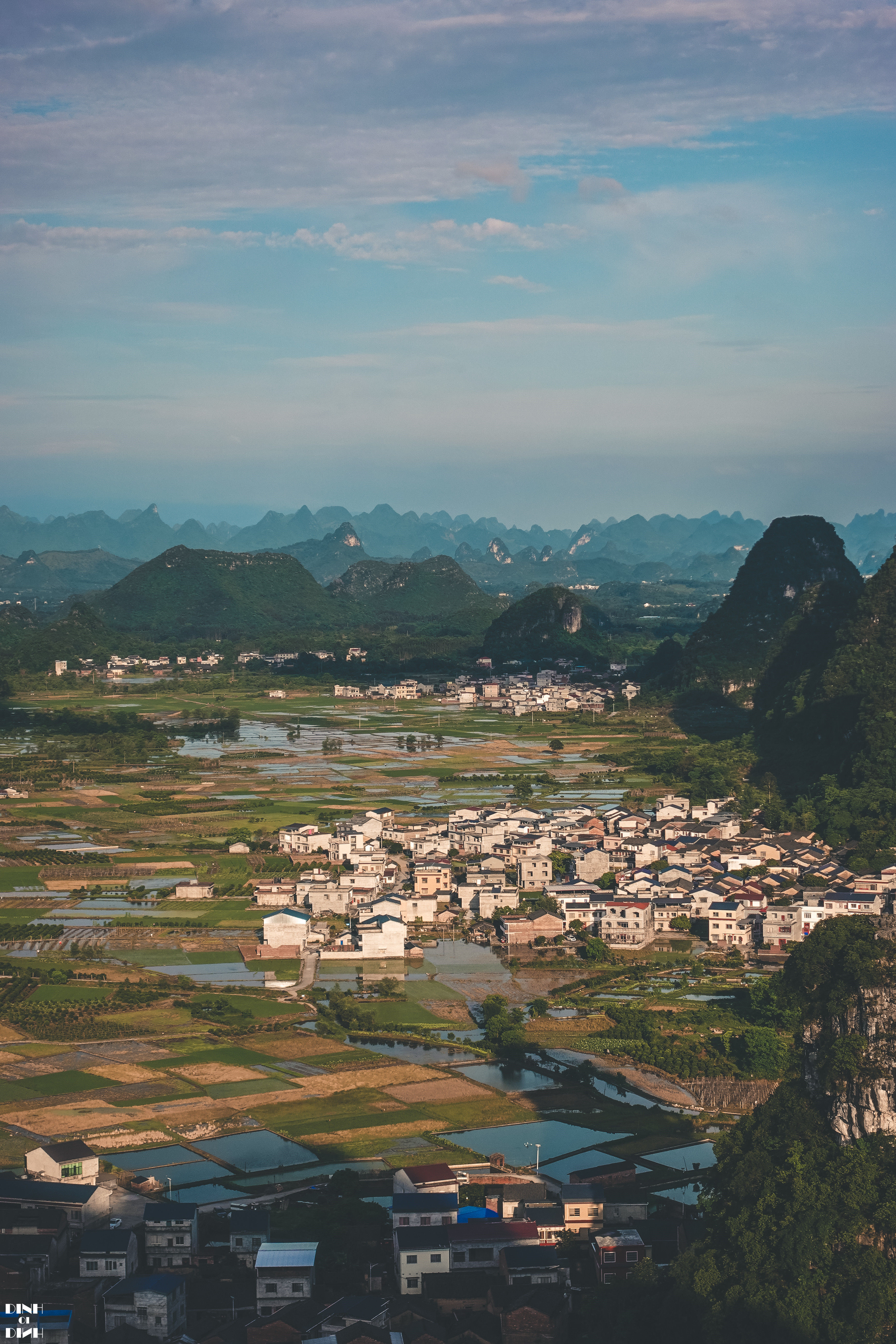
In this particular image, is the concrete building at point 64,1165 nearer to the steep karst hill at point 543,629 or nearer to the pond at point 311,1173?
the pond at point 311,1173

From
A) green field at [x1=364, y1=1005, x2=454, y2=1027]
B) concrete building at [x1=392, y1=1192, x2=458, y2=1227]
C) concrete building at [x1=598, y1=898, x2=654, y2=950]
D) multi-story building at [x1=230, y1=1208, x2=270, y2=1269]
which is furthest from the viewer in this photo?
concrete building at [x1=598, y1=898, x2=654, y2=950]

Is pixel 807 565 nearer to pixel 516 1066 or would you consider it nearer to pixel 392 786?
pixel 392 786

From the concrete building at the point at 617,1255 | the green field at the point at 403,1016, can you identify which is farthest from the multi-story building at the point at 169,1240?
the green field at the point at 403,1016

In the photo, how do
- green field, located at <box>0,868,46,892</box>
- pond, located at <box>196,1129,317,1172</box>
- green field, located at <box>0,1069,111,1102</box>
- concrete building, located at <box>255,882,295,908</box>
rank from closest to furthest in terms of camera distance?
pond, located at <box>196,1129,317,1172</box> → green field, located at <box>0,1069,111,1102</box> → concrete building, located at <box>255,882,295,908</box> → green field, located at <box>0,868,46,892</box>

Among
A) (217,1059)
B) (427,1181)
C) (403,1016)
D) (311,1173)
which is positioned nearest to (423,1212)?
(427,1181)

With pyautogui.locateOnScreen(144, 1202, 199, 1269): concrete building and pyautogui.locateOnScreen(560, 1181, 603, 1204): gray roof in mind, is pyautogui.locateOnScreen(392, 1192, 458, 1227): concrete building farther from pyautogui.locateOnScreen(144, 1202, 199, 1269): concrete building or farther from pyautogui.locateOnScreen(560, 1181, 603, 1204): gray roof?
pyautogui.locateOnScreen(144, 1202, 199, 1269): concrete building

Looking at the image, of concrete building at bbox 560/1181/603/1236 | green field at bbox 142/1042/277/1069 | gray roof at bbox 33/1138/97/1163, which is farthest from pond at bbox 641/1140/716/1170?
gray roof at bbox 33/1138/97/1163

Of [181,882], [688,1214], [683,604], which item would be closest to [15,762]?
[181,882]
